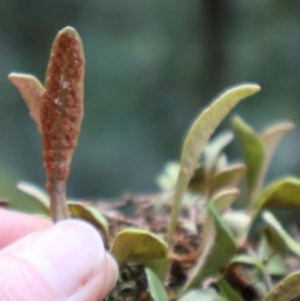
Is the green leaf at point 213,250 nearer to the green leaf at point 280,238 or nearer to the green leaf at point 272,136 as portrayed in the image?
the green leaf at point 280,238

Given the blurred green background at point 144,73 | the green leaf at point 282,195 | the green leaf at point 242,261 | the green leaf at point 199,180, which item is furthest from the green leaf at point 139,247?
the blurred green background at point 144,73

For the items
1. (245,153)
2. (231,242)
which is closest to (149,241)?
(231,242)

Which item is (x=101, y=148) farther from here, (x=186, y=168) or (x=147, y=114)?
(x=186, y=168)

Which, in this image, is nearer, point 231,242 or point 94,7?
point 231,242

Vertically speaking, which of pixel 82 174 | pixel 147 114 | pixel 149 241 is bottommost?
pixel 82 174

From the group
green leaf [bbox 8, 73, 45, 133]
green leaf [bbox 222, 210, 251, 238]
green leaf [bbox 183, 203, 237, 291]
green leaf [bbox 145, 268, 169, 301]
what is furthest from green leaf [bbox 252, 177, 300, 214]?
green leaf [bbox 8, 73, 45, 133]

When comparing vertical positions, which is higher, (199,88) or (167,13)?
(167,13)

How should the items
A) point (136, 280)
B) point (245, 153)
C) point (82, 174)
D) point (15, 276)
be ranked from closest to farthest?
point (15, 276), point (136, 280), point (245, 153), point (82, 174)

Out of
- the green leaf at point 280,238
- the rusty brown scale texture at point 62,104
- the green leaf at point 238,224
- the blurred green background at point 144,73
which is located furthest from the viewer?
the blurred green background at point 144,73
